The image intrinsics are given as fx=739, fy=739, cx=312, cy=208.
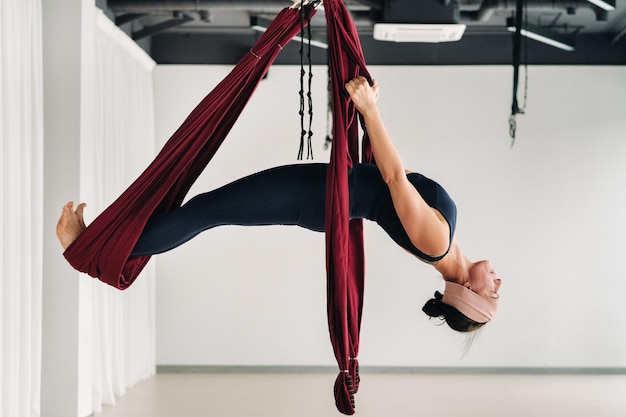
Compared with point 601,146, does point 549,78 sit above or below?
above

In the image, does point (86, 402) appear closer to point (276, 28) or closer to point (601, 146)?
point (276, 28)

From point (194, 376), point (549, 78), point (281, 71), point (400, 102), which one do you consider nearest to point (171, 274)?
point (194, 376)

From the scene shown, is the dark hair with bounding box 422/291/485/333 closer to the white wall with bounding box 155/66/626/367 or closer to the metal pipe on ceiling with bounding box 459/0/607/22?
the metal pipe on ceiling with bounding box 459/0/607/22

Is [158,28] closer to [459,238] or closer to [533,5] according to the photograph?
[533,5]

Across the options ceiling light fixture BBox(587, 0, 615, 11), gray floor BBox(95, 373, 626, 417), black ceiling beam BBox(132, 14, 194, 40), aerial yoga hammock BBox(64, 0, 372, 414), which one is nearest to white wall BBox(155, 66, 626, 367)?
gray floor BBox(95, 373, 626, 417)

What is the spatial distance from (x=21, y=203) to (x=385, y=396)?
298cm

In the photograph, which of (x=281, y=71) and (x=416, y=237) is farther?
(x=281, y=71)

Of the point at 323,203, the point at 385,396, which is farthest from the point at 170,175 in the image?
the point at 385,396

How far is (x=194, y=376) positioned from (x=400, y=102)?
298 cm

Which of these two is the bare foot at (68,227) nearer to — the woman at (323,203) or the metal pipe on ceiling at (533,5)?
the woman at (323,203)

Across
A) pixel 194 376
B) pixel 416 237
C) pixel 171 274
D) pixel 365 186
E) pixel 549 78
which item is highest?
pixel 549 78

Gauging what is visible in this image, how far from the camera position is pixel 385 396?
546cm

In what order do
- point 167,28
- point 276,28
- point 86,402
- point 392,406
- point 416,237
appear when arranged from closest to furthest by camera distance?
point 416,237, point 276,28, point 86,402, point 392,406, point 167,28

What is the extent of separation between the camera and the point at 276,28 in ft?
8.78
